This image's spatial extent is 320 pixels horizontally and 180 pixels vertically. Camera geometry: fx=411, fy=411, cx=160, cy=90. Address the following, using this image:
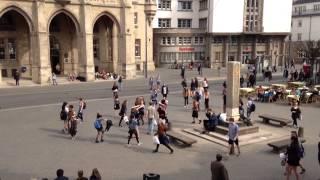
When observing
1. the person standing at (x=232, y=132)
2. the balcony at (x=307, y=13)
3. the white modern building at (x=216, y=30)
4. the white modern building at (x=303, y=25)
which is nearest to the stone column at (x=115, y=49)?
the white modern building at (x=216, y=30)

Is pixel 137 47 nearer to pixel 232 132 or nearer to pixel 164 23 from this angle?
pixel 164 23

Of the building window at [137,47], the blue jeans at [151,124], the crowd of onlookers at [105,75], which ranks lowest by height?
the blue jeans at [151,124]

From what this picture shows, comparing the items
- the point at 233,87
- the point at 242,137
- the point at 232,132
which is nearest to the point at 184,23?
the point at 233,87

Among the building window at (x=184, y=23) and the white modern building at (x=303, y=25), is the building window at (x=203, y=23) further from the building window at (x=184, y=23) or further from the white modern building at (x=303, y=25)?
the white modern building at (x=303, y=25)

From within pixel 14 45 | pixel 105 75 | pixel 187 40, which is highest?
pixel 187 40

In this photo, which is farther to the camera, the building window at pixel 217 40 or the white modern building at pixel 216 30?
the building window at pixel 217 40

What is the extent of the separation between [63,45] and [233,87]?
3173cm

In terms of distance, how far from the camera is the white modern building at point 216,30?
206 feet

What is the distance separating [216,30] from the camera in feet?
207

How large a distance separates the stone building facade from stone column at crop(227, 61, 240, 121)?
25.6 m

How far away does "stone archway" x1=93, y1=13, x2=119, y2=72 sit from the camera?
48875 millimetres

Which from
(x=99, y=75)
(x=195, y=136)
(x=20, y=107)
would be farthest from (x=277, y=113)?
(x=99, y=75)

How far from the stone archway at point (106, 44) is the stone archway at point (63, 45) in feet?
10.8

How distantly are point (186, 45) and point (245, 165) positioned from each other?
49.0m
